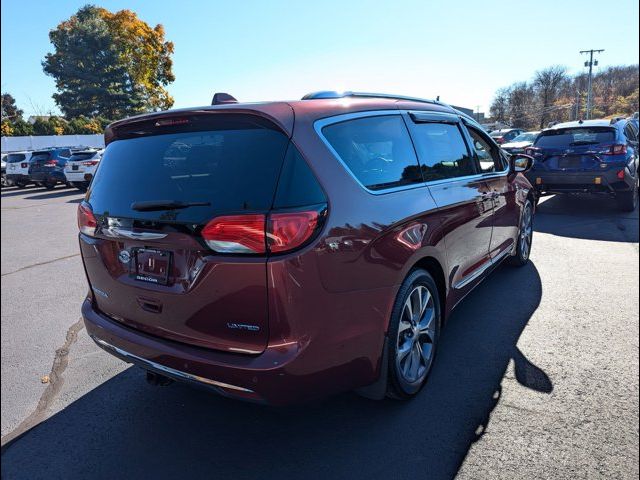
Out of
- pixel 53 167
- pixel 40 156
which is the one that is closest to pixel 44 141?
pixel 40 156

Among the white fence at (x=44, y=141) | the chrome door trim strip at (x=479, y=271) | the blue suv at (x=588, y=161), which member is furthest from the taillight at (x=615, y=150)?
the white fence at (x=44, y=141)

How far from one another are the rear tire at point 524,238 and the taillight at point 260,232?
384 centimetres

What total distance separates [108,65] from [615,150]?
36.7 m

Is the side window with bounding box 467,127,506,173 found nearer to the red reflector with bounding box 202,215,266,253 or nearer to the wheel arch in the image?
the wheel arch

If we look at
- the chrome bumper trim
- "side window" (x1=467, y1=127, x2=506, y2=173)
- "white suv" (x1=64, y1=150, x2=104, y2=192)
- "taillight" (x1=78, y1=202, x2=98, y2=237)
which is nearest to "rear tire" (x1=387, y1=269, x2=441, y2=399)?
the chrome bumper trim

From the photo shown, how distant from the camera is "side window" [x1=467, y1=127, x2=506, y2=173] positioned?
417 centimetres

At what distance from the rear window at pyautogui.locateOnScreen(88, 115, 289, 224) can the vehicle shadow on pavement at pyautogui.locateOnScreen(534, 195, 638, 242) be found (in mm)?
6348

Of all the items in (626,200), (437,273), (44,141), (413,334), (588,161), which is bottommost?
(626,200)

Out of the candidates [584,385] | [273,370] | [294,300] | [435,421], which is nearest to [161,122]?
[294,300]

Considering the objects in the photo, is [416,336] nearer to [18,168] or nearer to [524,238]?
[524,238]

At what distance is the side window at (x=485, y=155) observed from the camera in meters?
4.17

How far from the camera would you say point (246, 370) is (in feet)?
6.74

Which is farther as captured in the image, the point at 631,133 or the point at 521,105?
the point at 521,105

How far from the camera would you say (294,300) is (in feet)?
6.62
